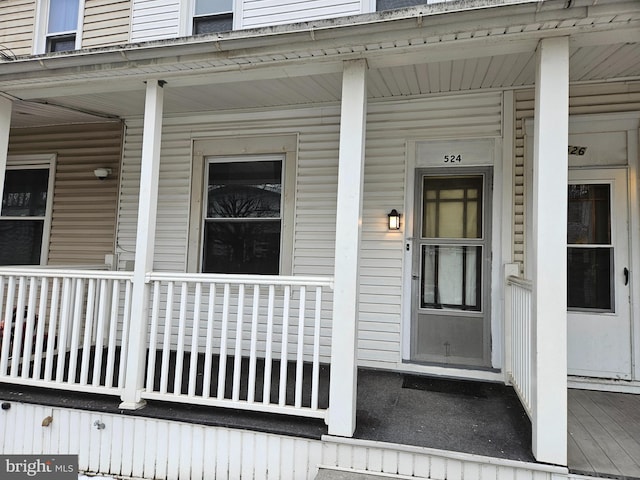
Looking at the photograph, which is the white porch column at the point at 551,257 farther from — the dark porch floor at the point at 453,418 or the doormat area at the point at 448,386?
the doormat area at the point at 448,386

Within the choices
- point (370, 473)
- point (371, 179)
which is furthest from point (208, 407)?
point (371, 179)

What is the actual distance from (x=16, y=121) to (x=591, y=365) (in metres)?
6.63

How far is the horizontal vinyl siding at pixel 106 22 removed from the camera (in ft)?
15.5

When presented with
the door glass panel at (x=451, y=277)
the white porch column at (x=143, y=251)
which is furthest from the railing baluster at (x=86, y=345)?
the door glass panel at (x=451, y=277)

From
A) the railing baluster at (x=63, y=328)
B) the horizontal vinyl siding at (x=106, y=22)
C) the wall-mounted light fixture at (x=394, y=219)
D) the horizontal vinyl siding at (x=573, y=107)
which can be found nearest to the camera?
the railing baluster at (x=63, y=328)

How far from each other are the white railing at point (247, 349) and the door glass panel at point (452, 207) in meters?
1.29

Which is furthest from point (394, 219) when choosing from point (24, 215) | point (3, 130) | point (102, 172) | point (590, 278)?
point (24, 215)

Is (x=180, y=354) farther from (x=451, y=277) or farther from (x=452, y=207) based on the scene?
(x=452, y=207)

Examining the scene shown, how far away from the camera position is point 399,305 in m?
3.78

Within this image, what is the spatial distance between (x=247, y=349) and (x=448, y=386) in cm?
207

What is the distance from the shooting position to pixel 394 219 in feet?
12.4

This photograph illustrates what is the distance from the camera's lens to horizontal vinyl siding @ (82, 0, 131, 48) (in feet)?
15.5

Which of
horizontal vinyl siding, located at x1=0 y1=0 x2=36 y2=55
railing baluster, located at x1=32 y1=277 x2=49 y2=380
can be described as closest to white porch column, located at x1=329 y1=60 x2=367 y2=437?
railing baluster, located at x1=32 y1=277 x2=49 y2=380

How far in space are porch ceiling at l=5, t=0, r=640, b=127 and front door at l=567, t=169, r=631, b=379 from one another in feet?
3.09
